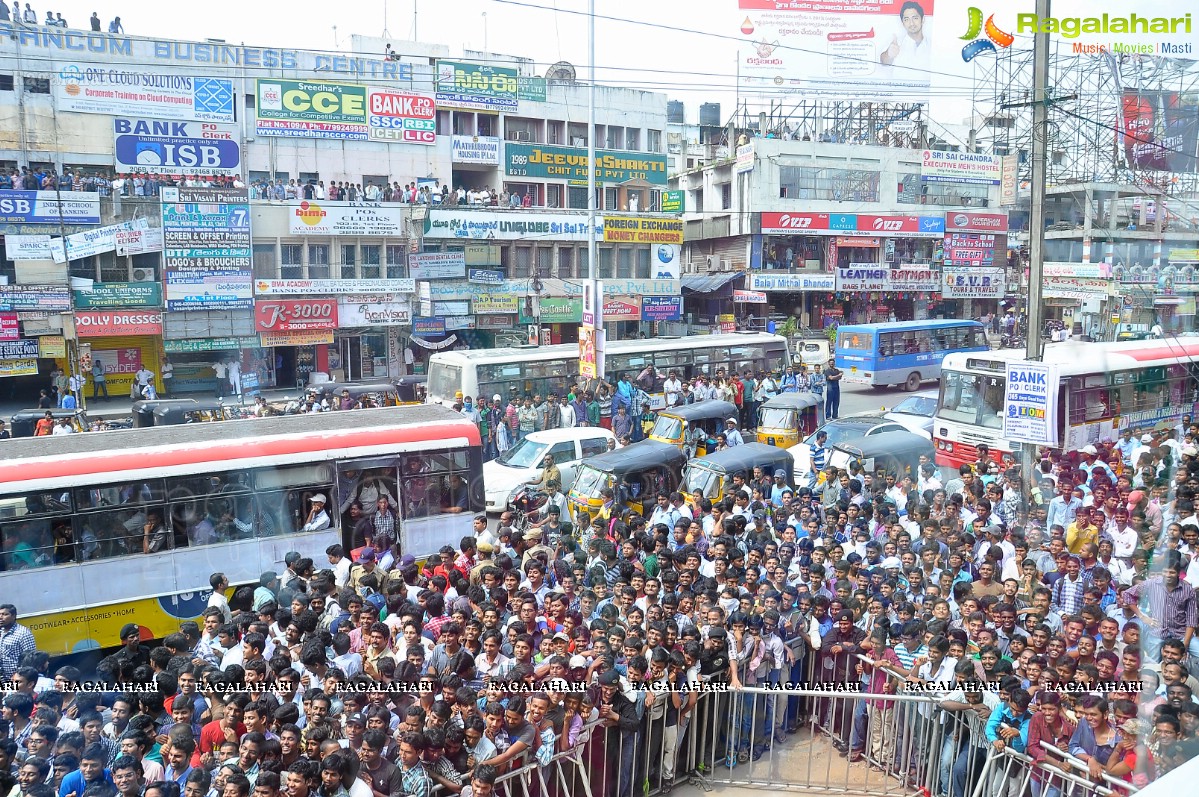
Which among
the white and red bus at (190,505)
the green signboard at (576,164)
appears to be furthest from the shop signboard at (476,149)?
the white and red bus at (190,505)

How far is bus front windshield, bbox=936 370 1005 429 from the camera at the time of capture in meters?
15.3

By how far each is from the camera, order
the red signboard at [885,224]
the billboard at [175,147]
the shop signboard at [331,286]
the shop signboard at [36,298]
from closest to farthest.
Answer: the shop signboard at [36,298] → the billboard at [175,147] → the shop signboard at [331,286] → the red signboard at [885,224]

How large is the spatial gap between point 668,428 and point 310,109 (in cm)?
1867

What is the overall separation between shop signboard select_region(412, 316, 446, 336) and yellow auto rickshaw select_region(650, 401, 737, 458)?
48.0ft

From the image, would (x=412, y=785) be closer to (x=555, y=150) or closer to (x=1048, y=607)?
(x=1048, y=607)

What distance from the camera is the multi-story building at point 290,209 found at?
2475 cm

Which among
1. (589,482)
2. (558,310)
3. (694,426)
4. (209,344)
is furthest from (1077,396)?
(209,344)

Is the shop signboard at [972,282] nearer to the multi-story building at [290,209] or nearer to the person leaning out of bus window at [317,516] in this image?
the multi-story building at [290,209]

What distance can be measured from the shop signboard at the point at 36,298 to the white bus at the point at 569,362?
10.8 metres

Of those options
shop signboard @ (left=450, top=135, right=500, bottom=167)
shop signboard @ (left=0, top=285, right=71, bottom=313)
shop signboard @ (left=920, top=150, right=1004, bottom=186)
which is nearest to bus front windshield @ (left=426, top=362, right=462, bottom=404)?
shop signboard @ (left=0, top=285, right=71, bottom=313)

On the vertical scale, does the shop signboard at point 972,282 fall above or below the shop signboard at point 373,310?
above

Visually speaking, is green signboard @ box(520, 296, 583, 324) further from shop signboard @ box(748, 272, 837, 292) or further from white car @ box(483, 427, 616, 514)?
white car @ box(483, 427, 616, 514)

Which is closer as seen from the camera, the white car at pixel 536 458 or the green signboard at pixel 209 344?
the white car at pixel 536 458

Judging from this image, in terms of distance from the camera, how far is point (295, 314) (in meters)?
27.2
